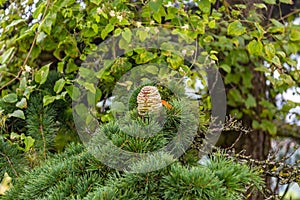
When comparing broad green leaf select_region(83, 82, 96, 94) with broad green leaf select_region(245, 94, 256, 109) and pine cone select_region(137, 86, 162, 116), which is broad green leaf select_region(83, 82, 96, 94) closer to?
pine cone select_region(137, 86, 162, 116)

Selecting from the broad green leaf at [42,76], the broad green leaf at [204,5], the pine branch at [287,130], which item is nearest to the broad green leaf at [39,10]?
the broad green leaf at [42,76]

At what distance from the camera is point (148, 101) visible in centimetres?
70

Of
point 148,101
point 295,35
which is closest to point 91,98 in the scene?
point 148,101

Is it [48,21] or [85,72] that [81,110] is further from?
[48,21]

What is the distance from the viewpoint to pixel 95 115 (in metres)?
1.08

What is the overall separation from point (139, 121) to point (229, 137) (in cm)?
100

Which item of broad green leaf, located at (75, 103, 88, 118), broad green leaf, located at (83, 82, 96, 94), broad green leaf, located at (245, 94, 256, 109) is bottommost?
broad green leaf, located at (245, 94, 256, 109)

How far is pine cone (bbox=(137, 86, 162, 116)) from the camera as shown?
697 mm

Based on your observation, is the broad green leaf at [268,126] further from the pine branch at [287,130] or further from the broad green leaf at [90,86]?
the broad green leaf at [90,86]

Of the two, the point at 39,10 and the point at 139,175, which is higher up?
the point at 39,10

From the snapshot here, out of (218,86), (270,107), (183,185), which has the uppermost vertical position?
(183,185)

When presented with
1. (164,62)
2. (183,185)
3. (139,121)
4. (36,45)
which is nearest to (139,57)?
(164,62)

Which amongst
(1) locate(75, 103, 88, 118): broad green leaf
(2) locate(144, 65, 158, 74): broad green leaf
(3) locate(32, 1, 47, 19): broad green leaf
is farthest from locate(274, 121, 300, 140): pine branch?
(3) locate(32, 1, 47, 19): broad green leaf

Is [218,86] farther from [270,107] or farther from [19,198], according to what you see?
[19,198]
